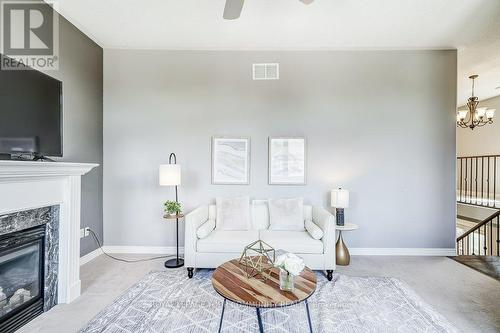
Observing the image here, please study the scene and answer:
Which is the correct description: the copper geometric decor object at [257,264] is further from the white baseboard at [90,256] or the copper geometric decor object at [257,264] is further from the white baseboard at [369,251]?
the white baseboard at [90,256]

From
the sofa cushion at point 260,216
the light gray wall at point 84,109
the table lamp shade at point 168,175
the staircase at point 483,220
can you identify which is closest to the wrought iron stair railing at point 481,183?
the staircase at point 483,220

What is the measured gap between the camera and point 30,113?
6.84 ft

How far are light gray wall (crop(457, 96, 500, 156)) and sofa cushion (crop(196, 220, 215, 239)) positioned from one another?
7387 mm

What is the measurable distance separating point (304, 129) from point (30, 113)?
10.2ft

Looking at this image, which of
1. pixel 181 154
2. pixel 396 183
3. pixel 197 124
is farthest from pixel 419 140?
pixel 181 154

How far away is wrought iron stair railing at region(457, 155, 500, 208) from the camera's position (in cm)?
560

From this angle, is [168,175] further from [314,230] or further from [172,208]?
[314,230]

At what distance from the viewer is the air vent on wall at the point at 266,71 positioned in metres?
3.64

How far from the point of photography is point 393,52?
11.8 feet

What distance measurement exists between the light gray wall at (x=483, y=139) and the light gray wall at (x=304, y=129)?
4.05 meters

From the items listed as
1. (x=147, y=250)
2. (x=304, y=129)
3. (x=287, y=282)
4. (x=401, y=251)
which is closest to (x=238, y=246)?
(x=287, y=282)

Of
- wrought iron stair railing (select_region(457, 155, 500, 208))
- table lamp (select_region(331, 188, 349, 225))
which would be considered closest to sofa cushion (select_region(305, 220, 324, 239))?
table lamp (select_region(331, 188, 349, 225))

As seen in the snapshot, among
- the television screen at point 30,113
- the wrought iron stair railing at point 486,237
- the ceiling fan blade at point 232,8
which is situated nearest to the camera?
the television screen at point 30,113

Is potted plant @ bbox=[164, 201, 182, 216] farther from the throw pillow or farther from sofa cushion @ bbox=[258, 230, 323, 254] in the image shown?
the throw pillow
